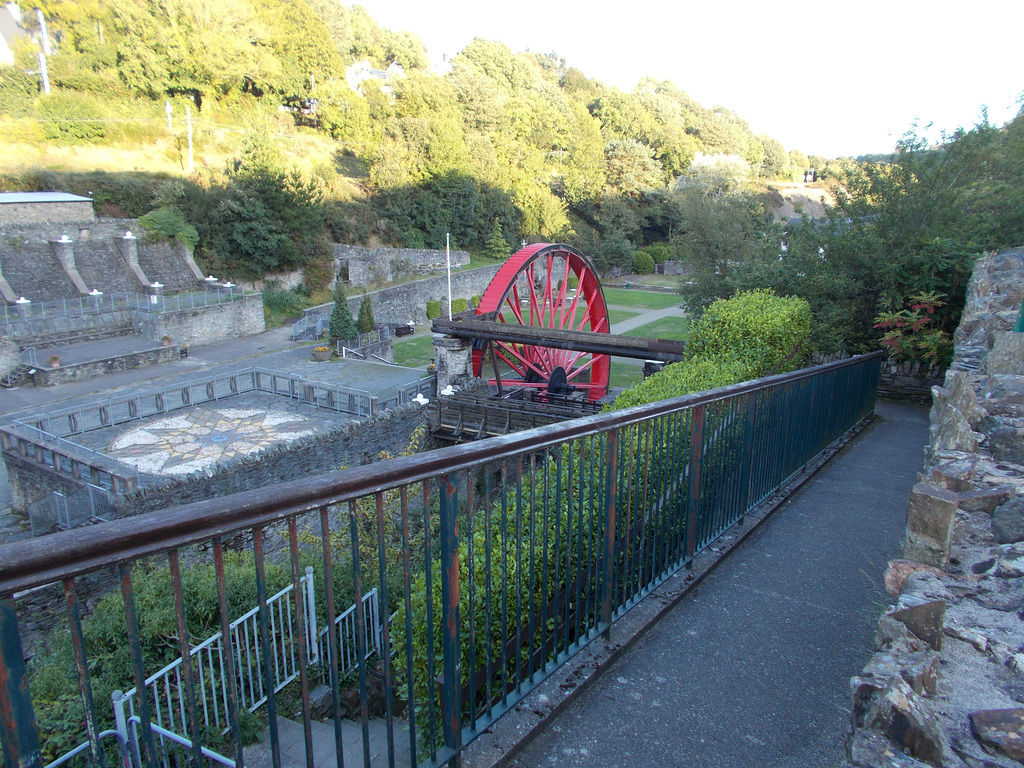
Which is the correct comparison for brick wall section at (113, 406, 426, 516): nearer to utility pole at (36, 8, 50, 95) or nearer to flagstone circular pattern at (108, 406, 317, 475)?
flagstone circular pattern at (108, 406, 317, 475)

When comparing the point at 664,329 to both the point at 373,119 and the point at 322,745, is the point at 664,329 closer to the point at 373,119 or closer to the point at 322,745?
the point at 373,119

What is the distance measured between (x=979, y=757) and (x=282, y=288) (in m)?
29.3

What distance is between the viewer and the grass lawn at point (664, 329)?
26.3m

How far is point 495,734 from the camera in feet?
7.25

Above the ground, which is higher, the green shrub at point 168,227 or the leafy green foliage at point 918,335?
the green shrub at point 168,227

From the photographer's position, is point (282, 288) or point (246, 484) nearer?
point (246, 484)

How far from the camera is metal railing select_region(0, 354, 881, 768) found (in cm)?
111

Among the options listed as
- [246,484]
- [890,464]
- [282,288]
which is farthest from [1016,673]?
[282,288]

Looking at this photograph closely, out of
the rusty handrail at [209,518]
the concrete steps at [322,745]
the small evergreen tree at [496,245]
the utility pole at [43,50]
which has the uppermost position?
the utility pole at [43,50]

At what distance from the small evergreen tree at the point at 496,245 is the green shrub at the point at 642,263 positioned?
39.0 ft

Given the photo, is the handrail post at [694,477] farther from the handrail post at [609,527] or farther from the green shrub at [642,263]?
the green shrub at [642,263]

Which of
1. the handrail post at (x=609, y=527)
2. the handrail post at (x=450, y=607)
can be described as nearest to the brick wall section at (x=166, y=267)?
the handrail post at (x=609, y=527)

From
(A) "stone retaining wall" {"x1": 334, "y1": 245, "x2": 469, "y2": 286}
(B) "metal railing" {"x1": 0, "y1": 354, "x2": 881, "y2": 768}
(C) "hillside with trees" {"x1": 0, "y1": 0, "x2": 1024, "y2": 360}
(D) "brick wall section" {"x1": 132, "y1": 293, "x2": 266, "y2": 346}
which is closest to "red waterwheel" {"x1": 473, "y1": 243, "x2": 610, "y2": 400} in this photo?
(C) "hillside with trees" {"x1": 0, "y1": 0, "x2": 1024, "y2": 360}

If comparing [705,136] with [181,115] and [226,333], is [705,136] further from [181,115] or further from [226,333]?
[226,333]
